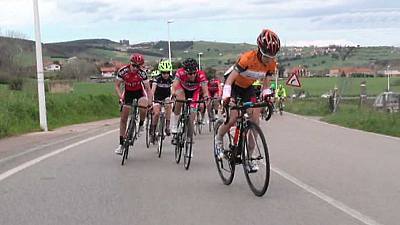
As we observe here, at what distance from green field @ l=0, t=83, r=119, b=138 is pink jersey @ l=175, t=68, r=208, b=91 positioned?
7563 mm

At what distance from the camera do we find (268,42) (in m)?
8.35

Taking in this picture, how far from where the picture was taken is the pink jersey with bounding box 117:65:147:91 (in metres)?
11.9

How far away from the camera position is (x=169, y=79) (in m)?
14.6

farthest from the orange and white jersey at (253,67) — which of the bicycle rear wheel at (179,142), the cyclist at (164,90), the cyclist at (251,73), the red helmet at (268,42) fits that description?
the cyclist at (164,90)

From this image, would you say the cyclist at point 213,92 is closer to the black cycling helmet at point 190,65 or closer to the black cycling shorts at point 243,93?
the black cycling helmet at point 190,65

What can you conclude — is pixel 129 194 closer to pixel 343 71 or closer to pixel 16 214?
pixel 16 214

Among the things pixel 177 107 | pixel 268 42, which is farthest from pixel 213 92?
pixel 268 42

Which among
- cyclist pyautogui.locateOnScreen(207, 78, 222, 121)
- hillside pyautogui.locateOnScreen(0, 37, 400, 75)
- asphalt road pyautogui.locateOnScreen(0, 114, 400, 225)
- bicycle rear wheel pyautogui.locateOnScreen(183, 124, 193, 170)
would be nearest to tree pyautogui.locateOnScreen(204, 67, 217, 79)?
cyclist pyautogui.locateOnScreen(207, 78, 222, 121)

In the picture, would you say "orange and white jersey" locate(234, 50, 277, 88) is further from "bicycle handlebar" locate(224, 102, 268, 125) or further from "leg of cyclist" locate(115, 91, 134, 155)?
"leg of cyclist" locate(115, 91, 134, 155)

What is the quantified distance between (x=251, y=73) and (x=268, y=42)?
0.72 m

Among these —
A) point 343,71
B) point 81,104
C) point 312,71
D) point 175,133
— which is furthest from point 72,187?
point 312,71

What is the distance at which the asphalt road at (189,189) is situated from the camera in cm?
736

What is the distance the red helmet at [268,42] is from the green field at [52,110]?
37.7 ft

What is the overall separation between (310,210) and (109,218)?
2.34 m
